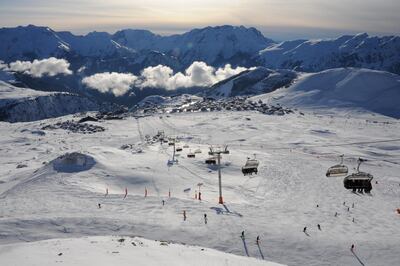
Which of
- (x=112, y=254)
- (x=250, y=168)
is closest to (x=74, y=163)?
(x=250, y=168)

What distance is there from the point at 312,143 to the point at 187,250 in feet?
347

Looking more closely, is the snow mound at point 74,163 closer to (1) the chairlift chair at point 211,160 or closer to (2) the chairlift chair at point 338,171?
(1) the chairlift chair at point 211,160

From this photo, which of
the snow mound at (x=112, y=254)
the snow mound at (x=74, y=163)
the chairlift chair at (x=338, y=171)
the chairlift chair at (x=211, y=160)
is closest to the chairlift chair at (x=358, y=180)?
the chairlift chair at (x=338, y=171)

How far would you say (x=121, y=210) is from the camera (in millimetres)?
46500

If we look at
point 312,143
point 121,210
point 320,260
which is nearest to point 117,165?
point 121,210

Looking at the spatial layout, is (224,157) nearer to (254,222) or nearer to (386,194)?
(386,194)

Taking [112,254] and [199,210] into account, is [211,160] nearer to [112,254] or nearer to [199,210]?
[199,210]

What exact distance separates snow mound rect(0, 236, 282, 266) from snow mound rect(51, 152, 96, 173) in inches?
1558

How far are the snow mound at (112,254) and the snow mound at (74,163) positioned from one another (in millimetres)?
39571

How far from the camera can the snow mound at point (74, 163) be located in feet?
236

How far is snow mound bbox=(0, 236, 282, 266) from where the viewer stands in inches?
1071

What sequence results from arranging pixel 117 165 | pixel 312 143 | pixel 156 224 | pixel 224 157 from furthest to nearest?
1. pixel 312 143
2. pixel 224 157
3. pixel 117 165
4. pixel 156 224

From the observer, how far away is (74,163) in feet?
242

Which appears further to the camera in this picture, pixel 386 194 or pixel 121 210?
pixel 386 194
